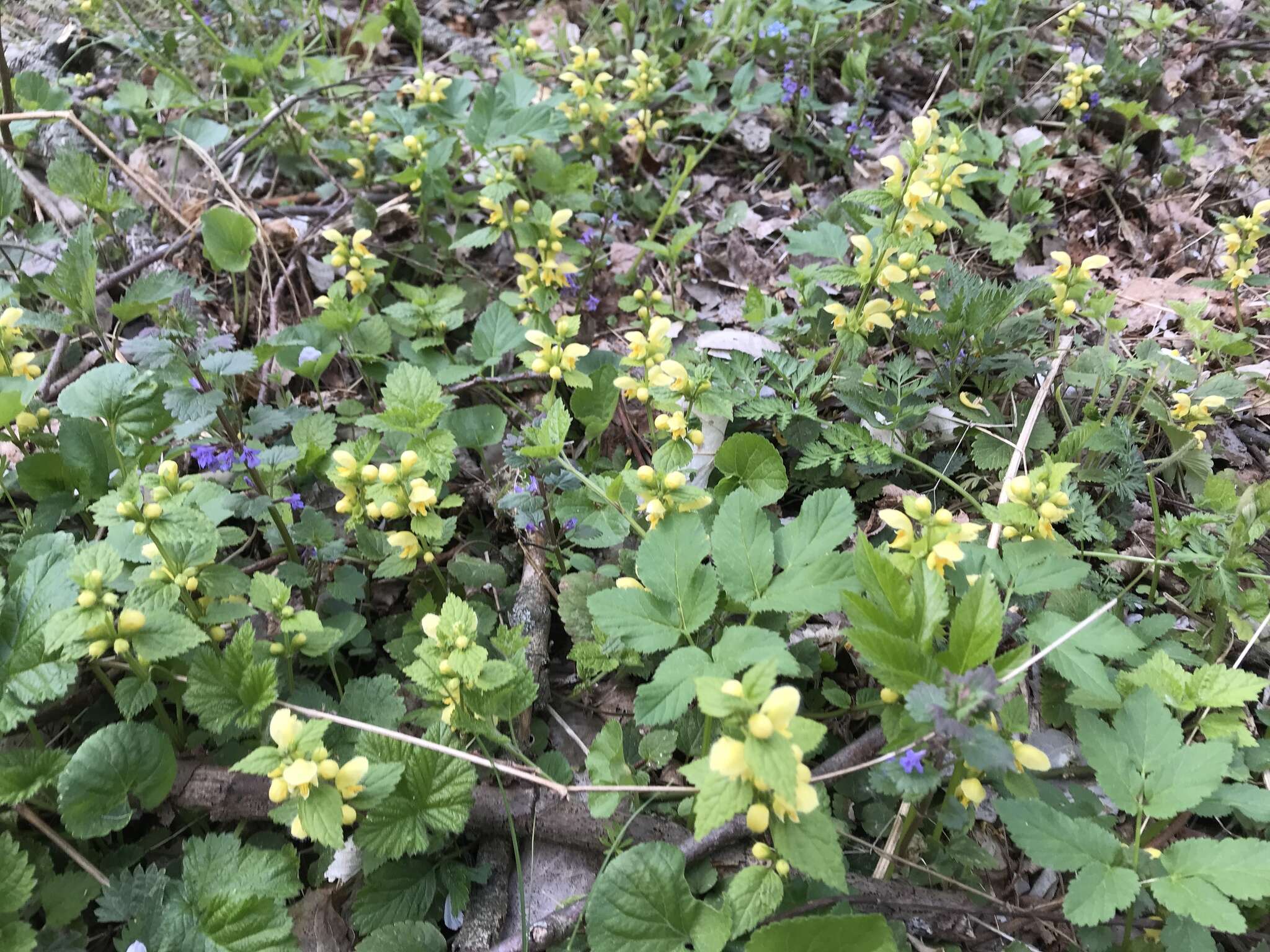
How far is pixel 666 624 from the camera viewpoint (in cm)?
162

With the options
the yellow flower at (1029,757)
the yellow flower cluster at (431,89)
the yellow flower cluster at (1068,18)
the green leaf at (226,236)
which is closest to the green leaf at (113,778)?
the green leaf at (226,236)

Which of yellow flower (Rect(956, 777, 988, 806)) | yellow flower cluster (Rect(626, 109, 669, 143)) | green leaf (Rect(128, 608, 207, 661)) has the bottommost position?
green leaf (Rect(128, 608, 207, 661))

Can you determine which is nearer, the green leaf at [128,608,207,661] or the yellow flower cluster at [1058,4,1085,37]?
the green leaf at [128,608,207,661]

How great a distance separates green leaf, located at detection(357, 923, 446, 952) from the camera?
1.53 m

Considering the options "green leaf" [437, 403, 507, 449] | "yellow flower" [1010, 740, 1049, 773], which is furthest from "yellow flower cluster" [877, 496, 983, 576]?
"green leaf" [437, 403, 507, 449]

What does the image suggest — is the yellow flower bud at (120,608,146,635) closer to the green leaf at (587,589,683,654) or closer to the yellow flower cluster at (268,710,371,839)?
the yellow flower cluster at (268,710,371,839)

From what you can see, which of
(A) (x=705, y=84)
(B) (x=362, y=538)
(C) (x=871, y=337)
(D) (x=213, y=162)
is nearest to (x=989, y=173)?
(C) (x=871, y=337)

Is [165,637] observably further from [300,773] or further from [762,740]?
[762,740]

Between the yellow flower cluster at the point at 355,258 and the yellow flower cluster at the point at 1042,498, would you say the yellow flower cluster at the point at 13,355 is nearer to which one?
the yellow flower cluster at the point at 355,258

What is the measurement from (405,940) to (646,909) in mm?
537

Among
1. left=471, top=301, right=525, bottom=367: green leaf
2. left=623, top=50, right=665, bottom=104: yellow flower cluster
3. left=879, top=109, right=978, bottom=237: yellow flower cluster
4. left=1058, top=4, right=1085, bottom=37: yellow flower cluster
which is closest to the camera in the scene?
left=879, top=109, right=978, bottom=237: yellow flower cluster

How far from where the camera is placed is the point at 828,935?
1301 mm

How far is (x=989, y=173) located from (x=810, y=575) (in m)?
2.50

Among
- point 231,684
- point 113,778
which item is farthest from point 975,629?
point 113,778
